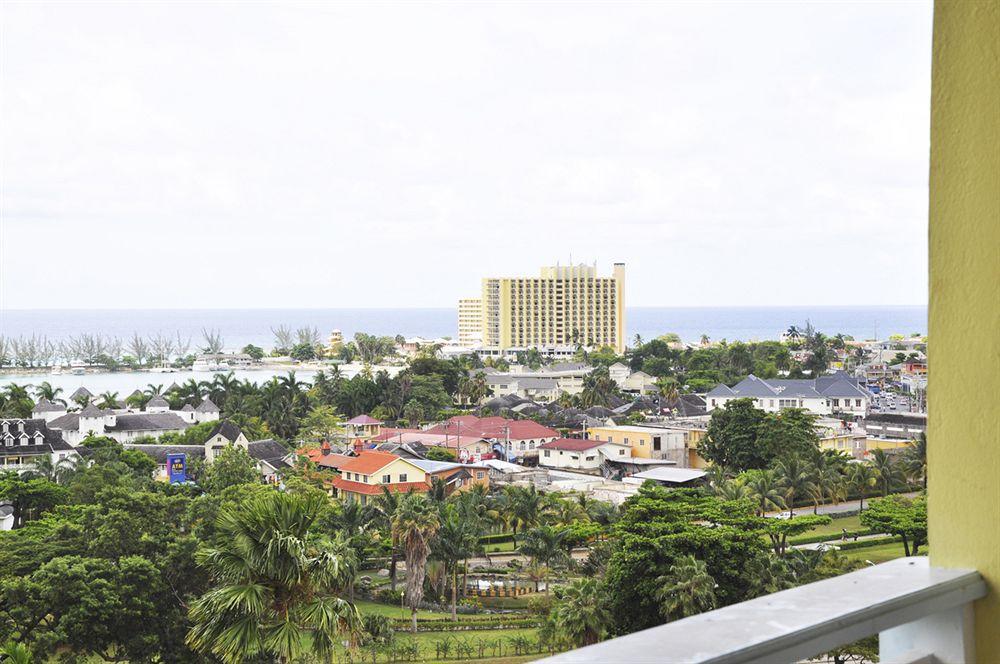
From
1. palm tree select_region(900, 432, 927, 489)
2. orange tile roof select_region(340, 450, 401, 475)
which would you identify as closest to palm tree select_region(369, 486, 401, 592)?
orange tile roof select_region(340, 450, 401, 475)

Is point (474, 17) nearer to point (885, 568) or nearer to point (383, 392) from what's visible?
point (885, 568)

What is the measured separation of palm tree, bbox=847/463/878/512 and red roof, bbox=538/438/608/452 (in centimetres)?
514

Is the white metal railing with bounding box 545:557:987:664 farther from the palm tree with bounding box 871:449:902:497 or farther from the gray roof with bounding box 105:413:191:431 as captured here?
the gray roof with bounding box 105:413:191:431

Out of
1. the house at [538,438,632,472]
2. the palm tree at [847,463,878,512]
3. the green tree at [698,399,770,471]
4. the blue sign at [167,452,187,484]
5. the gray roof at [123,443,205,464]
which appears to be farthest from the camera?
the house at [538,438,632,472]

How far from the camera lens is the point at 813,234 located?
160 ft

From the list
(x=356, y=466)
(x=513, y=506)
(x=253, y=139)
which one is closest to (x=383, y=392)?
(x=356, y=466)

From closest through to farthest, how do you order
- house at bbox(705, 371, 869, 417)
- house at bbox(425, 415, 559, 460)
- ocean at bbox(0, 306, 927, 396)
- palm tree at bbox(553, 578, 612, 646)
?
palm tree at bbox(553, 578, 612, 646), house at bbox(425, 415, 559, 460), house at bbox(705, 371, 869, 417), ocean at bbox(0, 306, 927, 396)

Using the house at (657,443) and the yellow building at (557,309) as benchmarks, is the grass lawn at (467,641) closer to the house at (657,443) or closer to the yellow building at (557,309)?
the house at (657,443)

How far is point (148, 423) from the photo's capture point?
754 inches

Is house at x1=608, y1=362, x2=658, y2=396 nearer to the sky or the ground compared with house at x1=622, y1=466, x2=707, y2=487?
nearer to the sky

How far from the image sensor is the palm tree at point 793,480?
11.8 m

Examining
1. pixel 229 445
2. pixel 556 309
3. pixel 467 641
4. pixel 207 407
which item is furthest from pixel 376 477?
pixel 556 309

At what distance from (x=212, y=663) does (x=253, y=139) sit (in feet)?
149

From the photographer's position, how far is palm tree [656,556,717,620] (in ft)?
21.7
